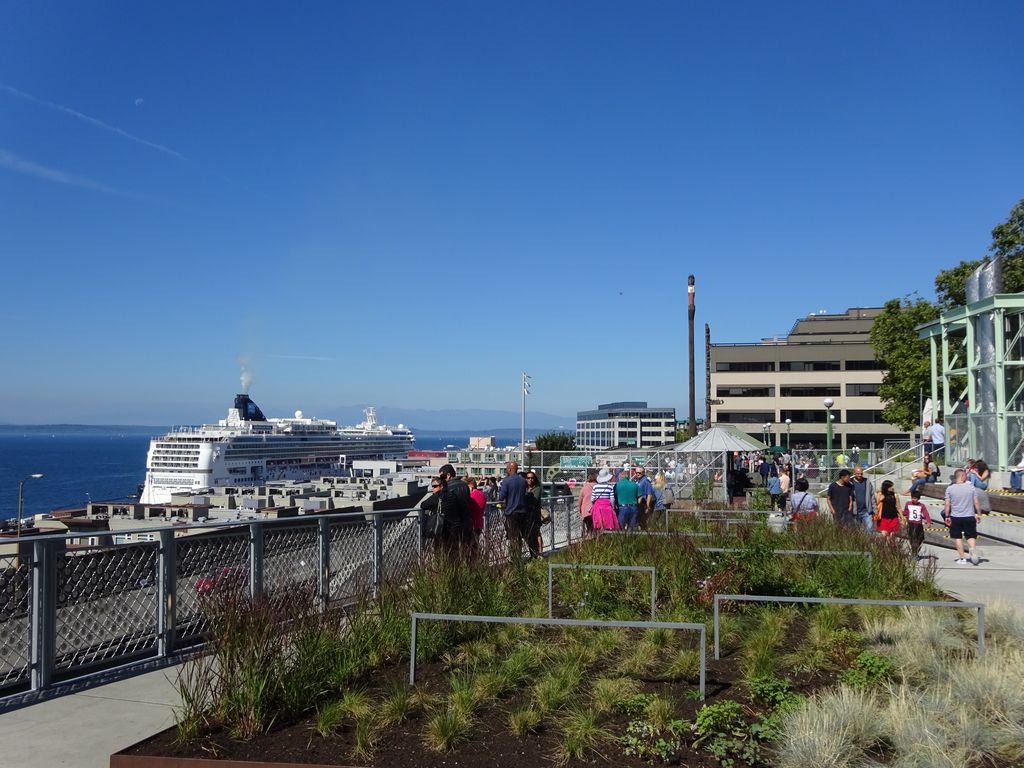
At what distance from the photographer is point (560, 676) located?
6219 mm

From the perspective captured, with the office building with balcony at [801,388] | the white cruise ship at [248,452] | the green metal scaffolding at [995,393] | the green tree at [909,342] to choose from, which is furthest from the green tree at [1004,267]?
the white cruise ship at [248,452]

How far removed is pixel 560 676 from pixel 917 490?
433 inches

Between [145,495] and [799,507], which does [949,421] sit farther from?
[145,495]

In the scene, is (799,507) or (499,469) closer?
(799,507)

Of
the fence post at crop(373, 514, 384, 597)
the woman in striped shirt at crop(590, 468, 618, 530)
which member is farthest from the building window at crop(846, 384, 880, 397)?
the fence post at crop(373, 514, 384, 597)

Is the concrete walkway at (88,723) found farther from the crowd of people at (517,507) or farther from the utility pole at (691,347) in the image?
the utility pole at (691,347)

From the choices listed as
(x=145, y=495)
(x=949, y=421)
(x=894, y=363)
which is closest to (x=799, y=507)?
(x=949, y=421)

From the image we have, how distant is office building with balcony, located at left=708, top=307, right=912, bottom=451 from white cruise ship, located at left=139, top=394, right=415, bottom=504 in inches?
2545

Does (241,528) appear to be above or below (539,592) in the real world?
above

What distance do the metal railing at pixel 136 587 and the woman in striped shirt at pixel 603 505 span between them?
Answer: 5.00 metres

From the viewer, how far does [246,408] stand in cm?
12962

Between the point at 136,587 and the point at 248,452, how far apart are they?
4676 inches

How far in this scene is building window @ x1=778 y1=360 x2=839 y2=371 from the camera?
93.7m

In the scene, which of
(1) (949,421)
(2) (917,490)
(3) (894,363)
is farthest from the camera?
(3) (894,363)
